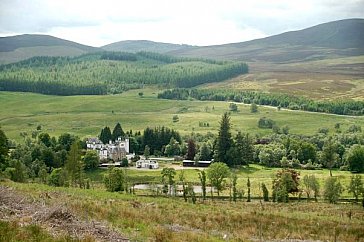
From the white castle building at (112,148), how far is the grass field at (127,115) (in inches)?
782

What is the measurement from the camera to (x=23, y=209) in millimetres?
16141

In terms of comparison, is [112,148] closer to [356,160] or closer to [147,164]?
[147,164]

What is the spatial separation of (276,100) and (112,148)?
3544 inches

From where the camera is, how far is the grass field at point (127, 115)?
119 meters

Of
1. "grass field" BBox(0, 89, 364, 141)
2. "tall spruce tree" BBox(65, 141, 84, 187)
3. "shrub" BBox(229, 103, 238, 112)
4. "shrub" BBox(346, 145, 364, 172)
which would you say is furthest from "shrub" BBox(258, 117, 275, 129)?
"tall spruce tree" BBox(65, 141, 84, 187)

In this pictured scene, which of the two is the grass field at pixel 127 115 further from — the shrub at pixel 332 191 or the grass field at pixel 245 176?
the shrub at pixel 332 191

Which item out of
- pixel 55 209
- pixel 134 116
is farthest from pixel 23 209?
pixel 134 116

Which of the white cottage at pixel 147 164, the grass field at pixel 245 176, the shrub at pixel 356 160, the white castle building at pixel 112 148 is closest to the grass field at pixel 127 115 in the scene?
the white castle building at pixel 112 148

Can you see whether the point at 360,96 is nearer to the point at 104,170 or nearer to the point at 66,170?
the point at 104,170

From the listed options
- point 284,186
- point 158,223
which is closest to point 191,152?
point 284,186

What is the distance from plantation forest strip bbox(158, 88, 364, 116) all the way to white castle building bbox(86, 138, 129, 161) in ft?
254

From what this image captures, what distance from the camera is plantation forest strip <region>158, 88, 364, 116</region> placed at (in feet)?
468

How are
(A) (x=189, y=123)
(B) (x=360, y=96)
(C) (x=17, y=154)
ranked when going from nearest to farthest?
(C) (x=17, y=154)
(A) (x=189, y=123)
(B) (x=360, y=96)

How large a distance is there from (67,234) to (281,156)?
72.0 meters
